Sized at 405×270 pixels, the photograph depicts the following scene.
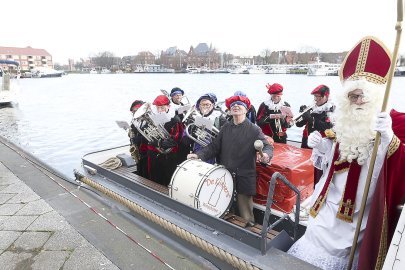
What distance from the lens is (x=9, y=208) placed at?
467 cm

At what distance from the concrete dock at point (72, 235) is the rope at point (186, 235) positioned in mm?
138

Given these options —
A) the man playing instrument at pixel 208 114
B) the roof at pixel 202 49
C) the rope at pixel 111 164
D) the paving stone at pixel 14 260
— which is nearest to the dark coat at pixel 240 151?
the man playing instrument at pixel 208 114

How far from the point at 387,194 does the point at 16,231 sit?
4228 millimetres

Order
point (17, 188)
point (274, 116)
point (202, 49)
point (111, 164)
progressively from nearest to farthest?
point (17, 188) → point (274, 116) → point (111, 164) → point (202, 49)

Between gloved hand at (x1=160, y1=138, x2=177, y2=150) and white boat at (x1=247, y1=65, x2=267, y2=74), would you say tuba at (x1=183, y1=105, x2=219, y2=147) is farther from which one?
white boat at (x1=247, y1=65, x2=267, y2=74)

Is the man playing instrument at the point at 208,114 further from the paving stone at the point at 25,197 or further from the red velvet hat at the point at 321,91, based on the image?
the paving stone at the point at 25,197

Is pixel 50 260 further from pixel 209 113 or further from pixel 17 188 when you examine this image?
pixel 209 113

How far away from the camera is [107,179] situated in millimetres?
5836

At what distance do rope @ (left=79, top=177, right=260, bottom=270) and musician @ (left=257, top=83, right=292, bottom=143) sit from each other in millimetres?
3034

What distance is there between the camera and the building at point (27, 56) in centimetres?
11638

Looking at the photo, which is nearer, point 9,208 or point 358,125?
point 358,125

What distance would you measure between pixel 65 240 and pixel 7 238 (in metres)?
0.77

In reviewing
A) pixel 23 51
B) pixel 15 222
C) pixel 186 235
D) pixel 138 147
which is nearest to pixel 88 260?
pixel 186 235

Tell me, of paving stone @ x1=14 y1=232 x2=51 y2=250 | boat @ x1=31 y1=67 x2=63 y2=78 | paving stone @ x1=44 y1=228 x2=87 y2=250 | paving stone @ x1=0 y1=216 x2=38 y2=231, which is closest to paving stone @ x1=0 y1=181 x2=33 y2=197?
paving stone @ x1=0 y1=216 x2=38 y2=231
